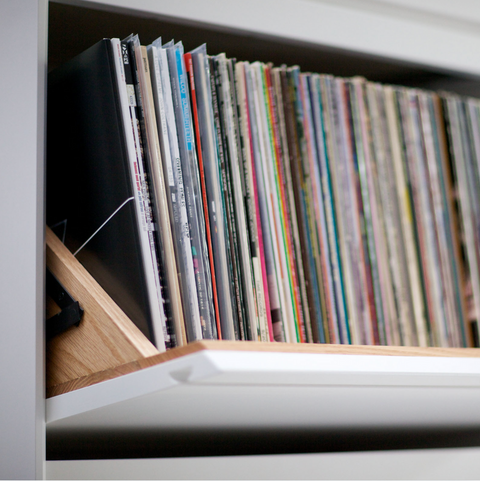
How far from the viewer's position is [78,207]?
27.9 inches

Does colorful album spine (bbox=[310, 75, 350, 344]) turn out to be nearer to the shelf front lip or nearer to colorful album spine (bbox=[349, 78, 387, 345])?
colorful album spine (bbox=[349, 78, 387, 345])

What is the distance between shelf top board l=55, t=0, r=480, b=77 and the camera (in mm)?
794

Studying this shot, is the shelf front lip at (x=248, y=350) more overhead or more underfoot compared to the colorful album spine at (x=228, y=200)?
more underfoot

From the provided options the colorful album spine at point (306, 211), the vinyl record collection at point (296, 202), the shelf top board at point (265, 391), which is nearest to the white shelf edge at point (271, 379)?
the shelf top board at point (265, 391)

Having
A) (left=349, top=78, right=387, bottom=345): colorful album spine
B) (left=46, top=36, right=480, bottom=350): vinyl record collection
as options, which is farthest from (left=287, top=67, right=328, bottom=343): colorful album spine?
(left=349, top=78, right=387, bottom=345): colorful album spine

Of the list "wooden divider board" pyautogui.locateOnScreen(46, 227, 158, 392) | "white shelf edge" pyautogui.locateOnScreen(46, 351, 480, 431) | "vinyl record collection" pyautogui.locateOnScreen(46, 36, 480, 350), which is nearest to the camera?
"white shelf edge" pyautogui.locateOnScreen(46, 351, 480, 431)

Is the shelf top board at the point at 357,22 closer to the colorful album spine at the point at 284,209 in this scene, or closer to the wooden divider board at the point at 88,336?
the colorful album spine at the point at 284,209

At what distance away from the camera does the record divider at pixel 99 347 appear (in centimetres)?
49

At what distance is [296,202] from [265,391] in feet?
1.19

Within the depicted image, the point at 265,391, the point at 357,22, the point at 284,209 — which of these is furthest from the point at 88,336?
the point at 357,22

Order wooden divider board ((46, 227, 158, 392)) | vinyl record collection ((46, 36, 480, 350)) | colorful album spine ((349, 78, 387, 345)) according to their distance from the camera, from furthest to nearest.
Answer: colorful album spine ((349, 78, 387, 345))
vinyl record collection ((46, 36, 480, 350))
wooden divider board ((46, 227, 158, 392))

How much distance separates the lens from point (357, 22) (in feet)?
2.98

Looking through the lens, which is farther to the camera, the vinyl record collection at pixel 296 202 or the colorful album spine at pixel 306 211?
the colorful album spine at pixel 306 211

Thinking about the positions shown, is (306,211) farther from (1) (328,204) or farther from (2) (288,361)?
(2) (288,361)
